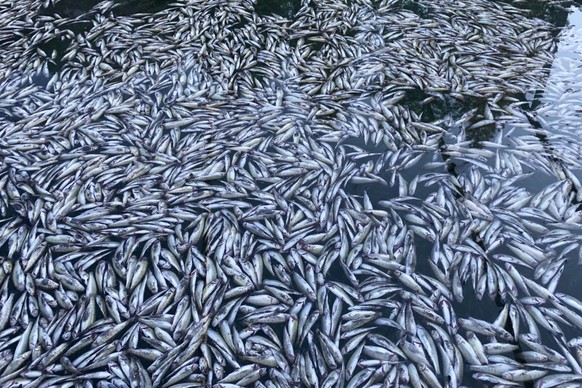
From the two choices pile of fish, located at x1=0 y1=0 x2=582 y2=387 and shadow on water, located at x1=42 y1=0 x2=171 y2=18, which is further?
shadow on water, located at x1=42 y1=0 x2=171 y2=18

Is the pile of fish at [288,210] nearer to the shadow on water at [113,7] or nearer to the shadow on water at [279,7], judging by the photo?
the shadow on water at [279,7]

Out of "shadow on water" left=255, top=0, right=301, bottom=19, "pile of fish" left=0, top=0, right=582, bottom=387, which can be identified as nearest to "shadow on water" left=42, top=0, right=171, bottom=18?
"pile of fish" left=0, top=0, right=582, bottom=387

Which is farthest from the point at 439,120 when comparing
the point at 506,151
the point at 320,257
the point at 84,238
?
the point at 84,238

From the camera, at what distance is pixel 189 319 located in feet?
10.8

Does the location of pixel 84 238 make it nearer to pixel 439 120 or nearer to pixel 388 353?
pixel 388 353

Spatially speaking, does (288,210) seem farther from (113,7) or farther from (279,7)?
(113,7)

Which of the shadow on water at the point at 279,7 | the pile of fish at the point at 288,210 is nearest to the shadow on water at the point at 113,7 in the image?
the pile of fish at the point at 288,210

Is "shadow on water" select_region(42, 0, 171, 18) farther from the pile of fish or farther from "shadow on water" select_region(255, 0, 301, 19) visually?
"shadow on water" select_region(255, 0, 301, 19)

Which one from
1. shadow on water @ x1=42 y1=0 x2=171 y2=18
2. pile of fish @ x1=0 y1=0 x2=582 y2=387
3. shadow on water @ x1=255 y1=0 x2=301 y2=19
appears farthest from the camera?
shadow on water @ x1=42 y1=0 x2=171 y2=18

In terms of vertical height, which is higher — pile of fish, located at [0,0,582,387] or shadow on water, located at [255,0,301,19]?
shadow on water, located at [255,0,301,19]

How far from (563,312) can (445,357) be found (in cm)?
92

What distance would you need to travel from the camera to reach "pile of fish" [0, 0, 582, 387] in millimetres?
3084

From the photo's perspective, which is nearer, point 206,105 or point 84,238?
point 84,238

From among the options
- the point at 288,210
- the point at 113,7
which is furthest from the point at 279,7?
the point at 288,210
